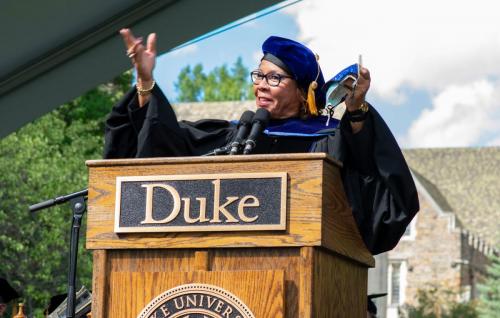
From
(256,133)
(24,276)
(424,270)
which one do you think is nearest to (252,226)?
(256,133)

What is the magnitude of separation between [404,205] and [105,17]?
8.34 feet

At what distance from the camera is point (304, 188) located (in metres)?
4.09

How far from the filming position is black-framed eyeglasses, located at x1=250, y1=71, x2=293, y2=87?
500 centimetres

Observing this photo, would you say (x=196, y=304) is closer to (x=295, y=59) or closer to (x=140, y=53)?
(x=140, y=53)

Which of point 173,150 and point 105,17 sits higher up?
point 105,17

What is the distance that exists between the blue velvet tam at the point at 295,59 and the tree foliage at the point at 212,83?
68.5 meters

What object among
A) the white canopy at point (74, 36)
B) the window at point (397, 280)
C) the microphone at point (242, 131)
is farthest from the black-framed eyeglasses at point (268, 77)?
the window at point (397, 280)

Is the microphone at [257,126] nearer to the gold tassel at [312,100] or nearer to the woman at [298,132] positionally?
the woman at [298,132]

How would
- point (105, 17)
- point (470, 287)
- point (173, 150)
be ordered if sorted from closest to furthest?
point (173, 150), point (105, 17), point (470, 287)

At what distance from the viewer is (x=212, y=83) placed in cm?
7650

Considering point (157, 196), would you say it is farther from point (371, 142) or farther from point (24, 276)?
point (24, 276)

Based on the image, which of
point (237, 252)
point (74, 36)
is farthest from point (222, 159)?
point (74, 36)

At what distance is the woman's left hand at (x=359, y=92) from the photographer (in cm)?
436

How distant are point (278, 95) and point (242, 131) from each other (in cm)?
42
